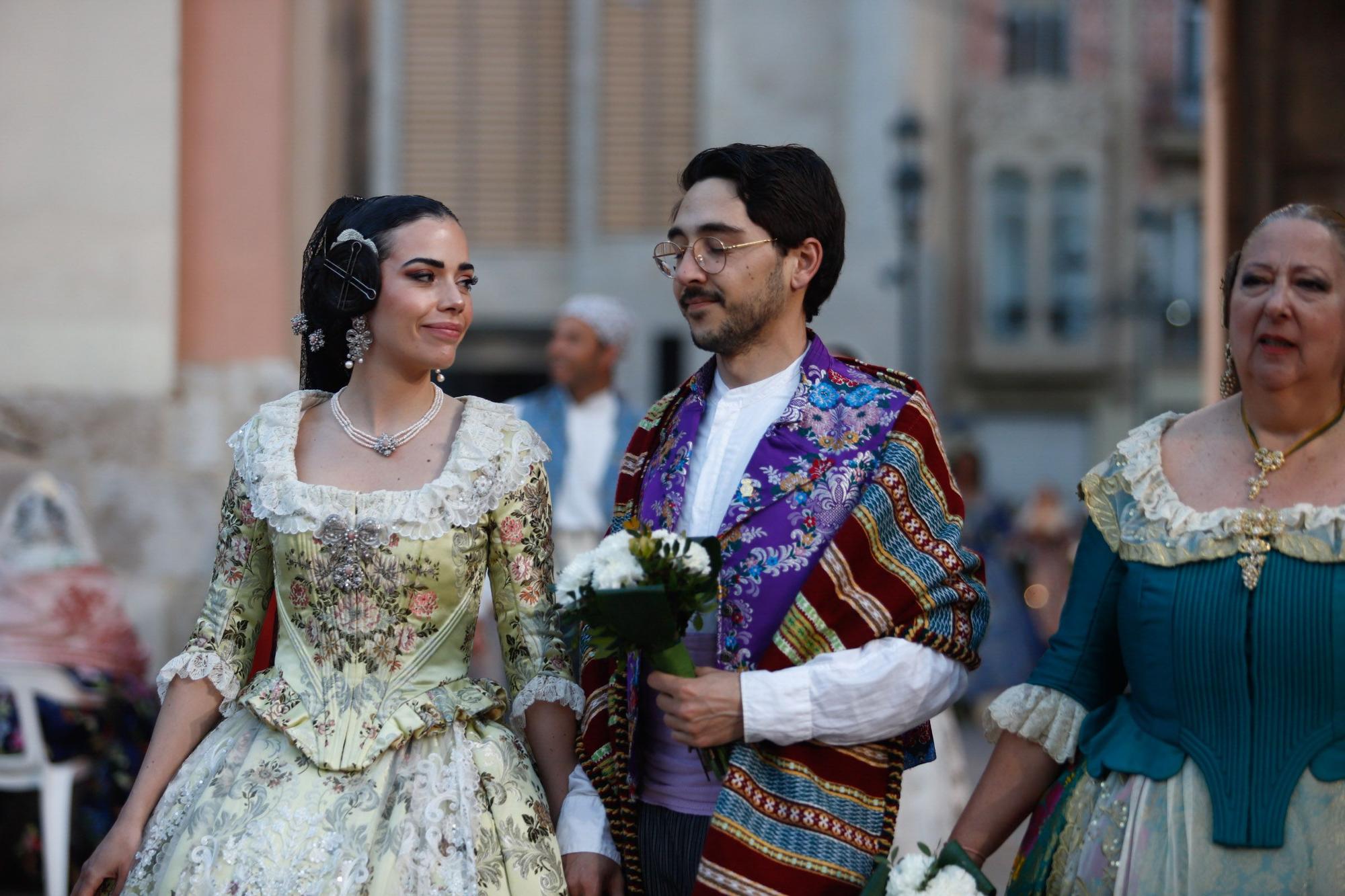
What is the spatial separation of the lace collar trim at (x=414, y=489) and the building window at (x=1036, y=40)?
2152 cm

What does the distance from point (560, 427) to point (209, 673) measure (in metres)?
3.44

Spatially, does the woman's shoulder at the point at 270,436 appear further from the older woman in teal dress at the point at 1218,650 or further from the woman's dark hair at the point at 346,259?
the older woman in teal dress at the point at 1218,650

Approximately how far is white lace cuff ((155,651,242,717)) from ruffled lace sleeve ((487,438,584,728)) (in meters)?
0.50

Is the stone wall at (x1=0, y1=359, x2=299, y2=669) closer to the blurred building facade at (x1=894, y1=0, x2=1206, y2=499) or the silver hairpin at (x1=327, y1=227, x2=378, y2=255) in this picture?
the silver hairpin at (x1=327, y1=227, x2=378, y2=255)

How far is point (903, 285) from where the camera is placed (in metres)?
16.5

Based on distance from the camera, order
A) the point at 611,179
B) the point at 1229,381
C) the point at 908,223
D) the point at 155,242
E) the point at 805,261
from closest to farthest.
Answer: the point at 1229,381, the point at 805,261, the point at 155,242, the point at 908,223, the point at 611,179

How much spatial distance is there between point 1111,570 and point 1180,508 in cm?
16

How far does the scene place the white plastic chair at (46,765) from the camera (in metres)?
4.95

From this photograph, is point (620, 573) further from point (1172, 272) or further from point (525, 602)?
point (1172, 272)

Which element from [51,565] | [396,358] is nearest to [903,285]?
[51,565]

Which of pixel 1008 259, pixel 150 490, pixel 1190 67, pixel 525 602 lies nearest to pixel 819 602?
pixel 525 602

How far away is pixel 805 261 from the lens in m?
2.88

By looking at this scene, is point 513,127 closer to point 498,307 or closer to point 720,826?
point 498,307

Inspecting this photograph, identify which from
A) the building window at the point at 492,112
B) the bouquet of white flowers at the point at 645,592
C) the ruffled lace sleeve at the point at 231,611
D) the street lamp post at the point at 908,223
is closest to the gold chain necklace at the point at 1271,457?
the bouquet of white flowers at the point at 645,592
